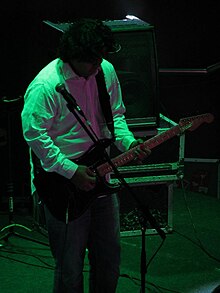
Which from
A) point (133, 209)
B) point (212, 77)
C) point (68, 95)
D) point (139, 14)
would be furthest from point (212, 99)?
point (68, 95)

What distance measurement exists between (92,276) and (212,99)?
3669 mm

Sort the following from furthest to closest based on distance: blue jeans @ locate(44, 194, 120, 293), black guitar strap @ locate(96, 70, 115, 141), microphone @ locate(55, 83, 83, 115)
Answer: black guitar strap @ locate(96, 70, 115, 141) → blue jeans @ locate(44, 194, 120, 293) → microphone @ locate(55, 83, 83, 115)

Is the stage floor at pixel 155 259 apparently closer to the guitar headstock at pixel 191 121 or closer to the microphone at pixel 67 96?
the guitar headstock at pixel 191 121

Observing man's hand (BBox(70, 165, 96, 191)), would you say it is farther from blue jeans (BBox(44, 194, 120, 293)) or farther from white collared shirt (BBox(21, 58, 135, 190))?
blue jeans (BBox(44, 194, 120, 293))

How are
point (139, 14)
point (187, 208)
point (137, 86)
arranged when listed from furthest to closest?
point (139, 14) → point (187, 208) → point (137, 86)

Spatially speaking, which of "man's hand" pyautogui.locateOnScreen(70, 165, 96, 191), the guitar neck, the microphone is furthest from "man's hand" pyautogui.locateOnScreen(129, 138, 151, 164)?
the microphone

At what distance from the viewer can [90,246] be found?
10.3 ft

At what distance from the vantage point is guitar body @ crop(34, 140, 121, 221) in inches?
115

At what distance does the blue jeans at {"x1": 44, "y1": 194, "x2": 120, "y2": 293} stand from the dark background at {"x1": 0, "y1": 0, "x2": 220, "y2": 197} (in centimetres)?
262

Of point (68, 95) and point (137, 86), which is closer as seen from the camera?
point (68, 95)

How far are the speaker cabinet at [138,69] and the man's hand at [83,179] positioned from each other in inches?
68.3

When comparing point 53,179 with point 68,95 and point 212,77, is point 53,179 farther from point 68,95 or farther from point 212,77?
point 212,77

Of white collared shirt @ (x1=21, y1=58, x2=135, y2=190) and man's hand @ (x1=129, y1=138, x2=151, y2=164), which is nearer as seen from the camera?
white collared shirt @ (x1=21, y1=58, x2=135, y2=190)

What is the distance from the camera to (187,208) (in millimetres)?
5770
